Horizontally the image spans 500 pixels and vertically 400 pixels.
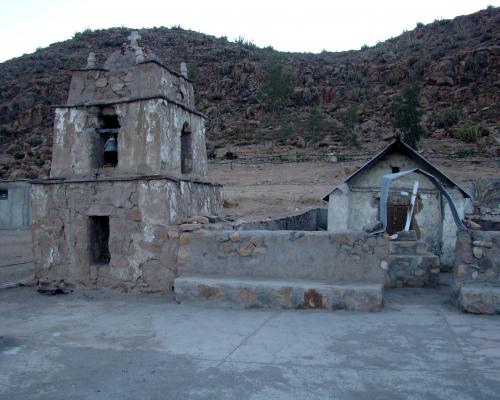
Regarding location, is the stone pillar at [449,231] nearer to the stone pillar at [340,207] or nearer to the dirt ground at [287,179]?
the stone pillar at [340,207]

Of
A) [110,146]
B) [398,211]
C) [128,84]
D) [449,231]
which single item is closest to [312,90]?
[398,211]

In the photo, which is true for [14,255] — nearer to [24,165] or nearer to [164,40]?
[24,165]

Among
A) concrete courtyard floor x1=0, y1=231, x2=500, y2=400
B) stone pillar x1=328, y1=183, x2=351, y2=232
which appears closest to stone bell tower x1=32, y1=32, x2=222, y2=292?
concrete courtyard floor x1=0, y1=231, x2=500, y2=400

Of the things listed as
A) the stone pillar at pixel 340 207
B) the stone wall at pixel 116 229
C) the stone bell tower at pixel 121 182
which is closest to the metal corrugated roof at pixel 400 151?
the stone pillar at pixel 340 207

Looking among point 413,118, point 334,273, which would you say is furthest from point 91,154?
point 413,118

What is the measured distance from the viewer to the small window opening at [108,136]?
346 inches

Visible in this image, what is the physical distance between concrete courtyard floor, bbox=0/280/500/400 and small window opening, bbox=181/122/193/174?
3029 mm

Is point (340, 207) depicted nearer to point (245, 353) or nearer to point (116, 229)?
point (116, 229)

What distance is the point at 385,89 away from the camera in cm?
4781

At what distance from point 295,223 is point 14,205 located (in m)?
14.8

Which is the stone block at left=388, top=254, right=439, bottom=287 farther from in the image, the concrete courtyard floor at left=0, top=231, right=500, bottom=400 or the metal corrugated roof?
the metal corrugated roof

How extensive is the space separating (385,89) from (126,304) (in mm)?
44779

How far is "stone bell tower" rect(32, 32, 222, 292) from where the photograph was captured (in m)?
8.02

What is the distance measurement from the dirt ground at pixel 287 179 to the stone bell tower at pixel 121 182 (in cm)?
1011
